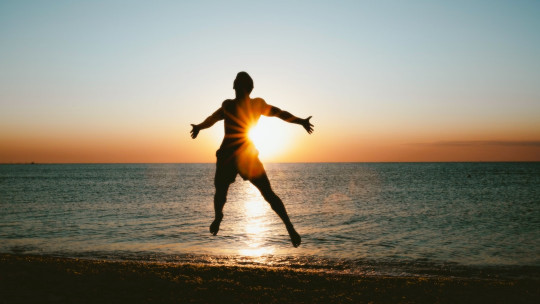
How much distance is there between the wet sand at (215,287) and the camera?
39.2 ft

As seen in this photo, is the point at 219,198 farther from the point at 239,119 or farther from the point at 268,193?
the point at 239,119

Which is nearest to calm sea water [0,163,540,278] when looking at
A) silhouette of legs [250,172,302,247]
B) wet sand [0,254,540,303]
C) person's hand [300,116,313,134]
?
wet sand [0,254,540,303]

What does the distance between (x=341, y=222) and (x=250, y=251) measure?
1547 centimetres

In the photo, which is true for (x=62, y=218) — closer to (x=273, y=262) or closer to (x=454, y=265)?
(x=273, y=262)

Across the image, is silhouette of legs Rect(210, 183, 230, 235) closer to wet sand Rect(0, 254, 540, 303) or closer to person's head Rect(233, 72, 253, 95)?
person's head Rect(233, 72, 253, 95)

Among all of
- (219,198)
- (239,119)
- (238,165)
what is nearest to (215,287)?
(219,198)

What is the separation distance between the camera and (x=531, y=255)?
77.6ft

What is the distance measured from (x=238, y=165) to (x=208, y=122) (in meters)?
0.74

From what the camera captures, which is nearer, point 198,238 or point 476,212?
point 198,238

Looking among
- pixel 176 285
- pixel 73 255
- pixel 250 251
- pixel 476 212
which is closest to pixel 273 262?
pixel 250 251

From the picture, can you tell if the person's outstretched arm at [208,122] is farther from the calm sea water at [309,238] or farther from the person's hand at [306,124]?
the calm sea water at [309,238]

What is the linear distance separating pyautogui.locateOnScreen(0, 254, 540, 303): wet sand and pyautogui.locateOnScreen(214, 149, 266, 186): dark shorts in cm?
626

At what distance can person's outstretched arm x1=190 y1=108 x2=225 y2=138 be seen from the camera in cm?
639

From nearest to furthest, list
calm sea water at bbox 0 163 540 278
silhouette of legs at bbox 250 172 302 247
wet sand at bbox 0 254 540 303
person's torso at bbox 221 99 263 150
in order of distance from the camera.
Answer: person's torso at bbox 221 99 263 150 < silhouette of legs at bbox 250 172 302 247 < wet sand at bbox 0 254 540 303 < calm sea water at bbox 0 163 540 278
